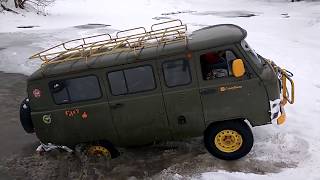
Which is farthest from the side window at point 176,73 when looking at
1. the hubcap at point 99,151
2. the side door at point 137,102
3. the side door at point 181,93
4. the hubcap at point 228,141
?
the hubcap at point 99,151

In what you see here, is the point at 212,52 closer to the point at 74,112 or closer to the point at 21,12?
the point at 74,112

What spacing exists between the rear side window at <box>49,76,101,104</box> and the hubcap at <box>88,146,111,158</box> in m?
1.04

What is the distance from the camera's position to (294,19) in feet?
78.3

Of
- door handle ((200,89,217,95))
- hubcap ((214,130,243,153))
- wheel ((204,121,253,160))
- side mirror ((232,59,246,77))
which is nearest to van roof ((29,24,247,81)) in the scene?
side mirror ((232,59,246,77))

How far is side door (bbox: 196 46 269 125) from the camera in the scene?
7461 millimetres

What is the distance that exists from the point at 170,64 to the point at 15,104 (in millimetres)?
6681

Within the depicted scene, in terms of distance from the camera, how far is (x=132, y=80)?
7824 millimetres

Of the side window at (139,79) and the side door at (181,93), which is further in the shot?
the side window at (139,79)

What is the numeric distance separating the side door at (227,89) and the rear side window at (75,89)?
1.93 metres

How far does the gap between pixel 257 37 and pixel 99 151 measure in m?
12.3

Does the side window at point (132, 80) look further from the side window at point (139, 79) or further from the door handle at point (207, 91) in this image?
the door handle at point (207, 91)

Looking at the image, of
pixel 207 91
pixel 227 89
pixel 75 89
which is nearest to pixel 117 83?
pixel 75 89

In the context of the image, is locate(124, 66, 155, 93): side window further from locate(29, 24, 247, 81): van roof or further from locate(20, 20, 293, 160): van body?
locate(29, 24, 247, 81): van roof

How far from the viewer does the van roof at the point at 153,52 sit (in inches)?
294
